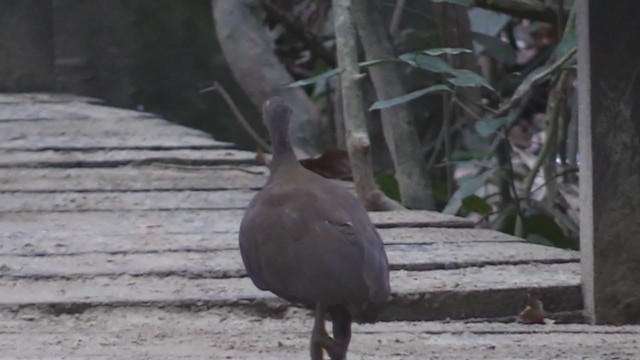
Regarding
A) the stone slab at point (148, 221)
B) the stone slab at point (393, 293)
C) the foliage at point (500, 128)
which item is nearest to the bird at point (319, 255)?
the stone slab at point (393, 293)

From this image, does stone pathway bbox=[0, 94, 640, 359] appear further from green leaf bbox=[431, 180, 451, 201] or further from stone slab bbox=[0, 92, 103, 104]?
stone slab bbox=[0, 92, 103, 104]

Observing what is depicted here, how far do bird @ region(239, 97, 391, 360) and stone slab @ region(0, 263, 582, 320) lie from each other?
485 millimetres

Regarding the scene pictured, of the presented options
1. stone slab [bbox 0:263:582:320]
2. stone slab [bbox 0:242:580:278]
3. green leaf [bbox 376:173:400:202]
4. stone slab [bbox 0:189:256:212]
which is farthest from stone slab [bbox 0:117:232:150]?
stone slab [bbox 0:263:582:320]

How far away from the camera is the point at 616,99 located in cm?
250

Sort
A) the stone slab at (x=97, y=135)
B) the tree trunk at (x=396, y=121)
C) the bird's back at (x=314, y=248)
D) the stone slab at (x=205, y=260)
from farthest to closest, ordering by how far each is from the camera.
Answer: the stone slab at (x=97, y=135)
the tree trunk at (x=396, y=121)
the stone slab at (x=205, y=260)
the bird's back at (x=314, y=248)

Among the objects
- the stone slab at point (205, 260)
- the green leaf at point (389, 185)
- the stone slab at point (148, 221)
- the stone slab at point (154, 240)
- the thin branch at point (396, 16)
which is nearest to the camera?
the stone slab at point (205, 260)

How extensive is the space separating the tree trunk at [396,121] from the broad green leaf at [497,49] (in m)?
0.51

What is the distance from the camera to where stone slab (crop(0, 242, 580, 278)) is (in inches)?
112

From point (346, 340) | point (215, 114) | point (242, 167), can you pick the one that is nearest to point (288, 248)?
point (346, 340)

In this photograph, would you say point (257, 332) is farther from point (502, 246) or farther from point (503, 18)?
point (503, 18)

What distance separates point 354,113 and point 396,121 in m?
0.76

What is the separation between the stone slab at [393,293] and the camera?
259 centimetres

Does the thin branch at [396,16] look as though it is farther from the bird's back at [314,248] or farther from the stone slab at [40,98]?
the bird's back at [314,248]

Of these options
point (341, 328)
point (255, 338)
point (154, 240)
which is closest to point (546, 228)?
point (154, 240)
